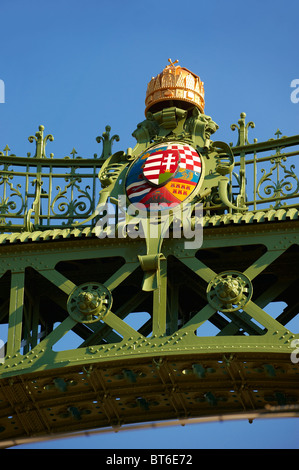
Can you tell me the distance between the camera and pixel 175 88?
2816 cm

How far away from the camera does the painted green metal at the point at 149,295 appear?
25.0 meters

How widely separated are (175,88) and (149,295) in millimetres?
4529

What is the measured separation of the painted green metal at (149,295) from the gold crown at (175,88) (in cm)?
34

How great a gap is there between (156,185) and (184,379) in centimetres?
398

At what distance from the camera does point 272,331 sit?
79.6ft

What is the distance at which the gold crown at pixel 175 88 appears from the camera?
28.1 m

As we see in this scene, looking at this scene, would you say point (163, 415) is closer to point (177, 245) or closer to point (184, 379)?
point (184, 379)

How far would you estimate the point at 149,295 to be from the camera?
27.6 m

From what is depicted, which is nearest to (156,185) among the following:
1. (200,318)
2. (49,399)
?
(200,318)

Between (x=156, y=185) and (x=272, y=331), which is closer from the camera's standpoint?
(x=272, y=331)

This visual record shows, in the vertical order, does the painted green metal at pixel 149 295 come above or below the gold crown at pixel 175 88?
below

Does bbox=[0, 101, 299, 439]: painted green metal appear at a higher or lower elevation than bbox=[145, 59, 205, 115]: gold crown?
lower

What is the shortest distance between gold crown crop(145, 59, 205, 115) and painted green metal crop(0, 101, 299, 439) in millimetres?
341

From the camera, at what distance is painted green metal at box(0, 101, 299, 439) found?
25016 millimetres
